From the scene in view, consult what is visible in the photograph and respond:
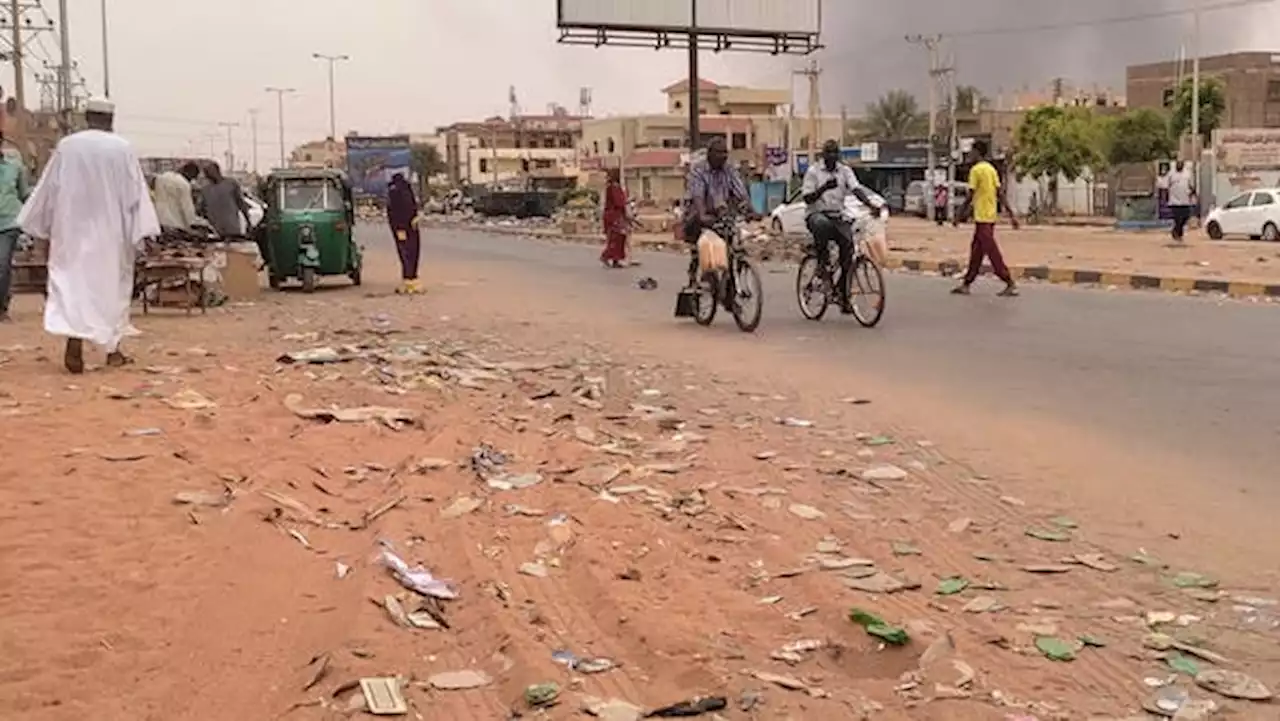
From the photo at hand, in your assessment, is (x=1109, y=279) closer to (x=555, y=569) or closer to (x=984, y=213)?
(x=984, y=213)

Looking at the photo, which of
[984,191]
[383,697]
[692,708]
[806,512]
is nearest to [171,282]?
[984,191]

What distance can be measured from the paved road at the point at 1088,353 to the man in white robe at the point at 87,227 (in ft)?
17.9

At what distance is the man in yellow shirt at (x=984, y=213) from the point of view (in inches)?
638

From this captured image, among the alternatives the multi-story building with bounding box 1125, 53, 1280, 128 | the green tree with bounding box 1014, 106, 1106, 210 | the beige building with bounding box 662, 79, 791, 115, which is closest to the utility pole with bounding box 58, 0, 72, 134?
the green tree with bounding box 1014, 106, 1106, 210

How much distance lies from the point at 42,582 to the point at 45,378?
4.62 meters

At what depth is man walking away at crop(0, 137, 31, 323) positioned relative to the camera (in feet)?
40.2

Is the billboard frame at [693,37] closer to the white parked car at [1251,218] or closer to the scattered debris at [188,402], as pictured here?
the white parked car at [1251,218]

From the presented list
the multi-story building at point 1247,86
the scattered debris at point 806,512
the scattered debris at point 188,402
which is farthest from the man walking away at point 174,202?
the multi-story building at point 1247,86

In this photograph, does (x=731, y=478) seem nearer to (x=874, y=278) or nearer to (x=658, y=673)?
(x=658, y=673)

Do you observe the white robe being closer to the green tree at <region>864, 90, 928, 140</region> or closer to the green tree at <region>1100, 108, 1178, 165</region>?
the green tree at <region>1100, 108, 1178, 165</region>

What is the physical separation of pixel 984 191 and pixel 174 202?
10170mm

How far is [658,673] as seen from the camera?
392cm

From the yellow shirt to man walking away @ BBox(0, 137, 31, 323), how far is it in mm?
10583

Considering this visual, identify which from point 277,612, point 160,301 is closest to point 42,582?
point 277,612
